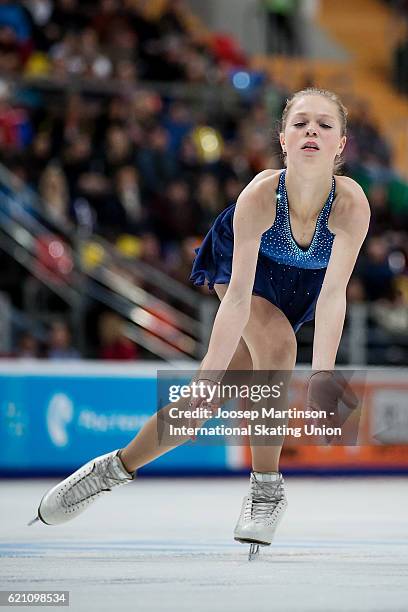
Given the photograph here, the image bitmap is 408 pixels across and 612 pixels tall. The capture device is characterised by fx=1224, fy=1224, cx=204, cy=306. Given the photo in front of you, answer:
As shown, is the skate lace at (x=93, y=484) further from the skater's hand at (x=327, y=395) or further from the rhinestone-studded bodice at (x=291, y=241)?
the rhinestone-studded bodice at (x=291, y=241)

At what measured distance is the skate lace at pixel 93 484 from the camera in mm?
4707

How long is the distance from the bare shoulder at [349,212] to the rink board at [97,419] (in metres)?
4.57

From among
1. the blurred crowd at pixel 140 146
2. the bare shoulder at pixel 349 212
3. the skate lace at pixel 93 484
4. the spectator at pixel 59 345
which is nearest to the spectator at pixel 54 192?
the blurred crowd at pixel 140 146

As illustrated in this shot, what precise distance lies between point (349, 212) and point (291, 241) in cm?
24

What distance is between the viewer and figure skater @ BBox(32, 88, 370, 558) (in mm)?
4312

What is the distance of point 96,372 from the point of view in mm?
9109

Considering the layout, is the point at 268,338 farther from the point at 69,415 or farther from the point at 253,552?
the point at 69,415

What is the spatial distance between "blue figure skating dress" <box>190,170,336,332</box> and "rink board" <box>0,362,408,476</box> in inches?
164

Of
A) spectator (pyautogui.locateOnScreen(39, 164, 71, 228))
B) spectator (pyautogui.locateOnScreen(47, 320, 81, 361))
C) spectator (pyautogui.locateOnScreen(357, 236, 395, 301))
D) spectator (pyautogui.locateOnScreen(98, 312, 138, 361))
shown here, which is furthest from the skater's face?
spectator (pyautogui.locateOnScreen(357, 236, 395, 301))

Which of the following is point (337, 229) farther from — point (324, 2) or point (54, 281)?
point (324, 2)

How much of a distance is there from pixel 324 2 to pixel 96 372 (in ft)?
39.3

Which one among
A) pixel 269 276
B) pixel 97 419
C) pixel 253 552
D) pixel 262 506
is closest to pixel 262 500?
pixel 262 506

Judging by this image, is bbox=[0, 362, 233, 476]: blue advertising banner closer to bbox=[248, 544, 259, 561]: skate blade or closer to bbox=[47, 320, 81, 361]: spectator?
bbox=[47, 320, 81, 361]: spectator

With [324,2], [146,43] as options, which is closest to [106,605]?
[146,43]
